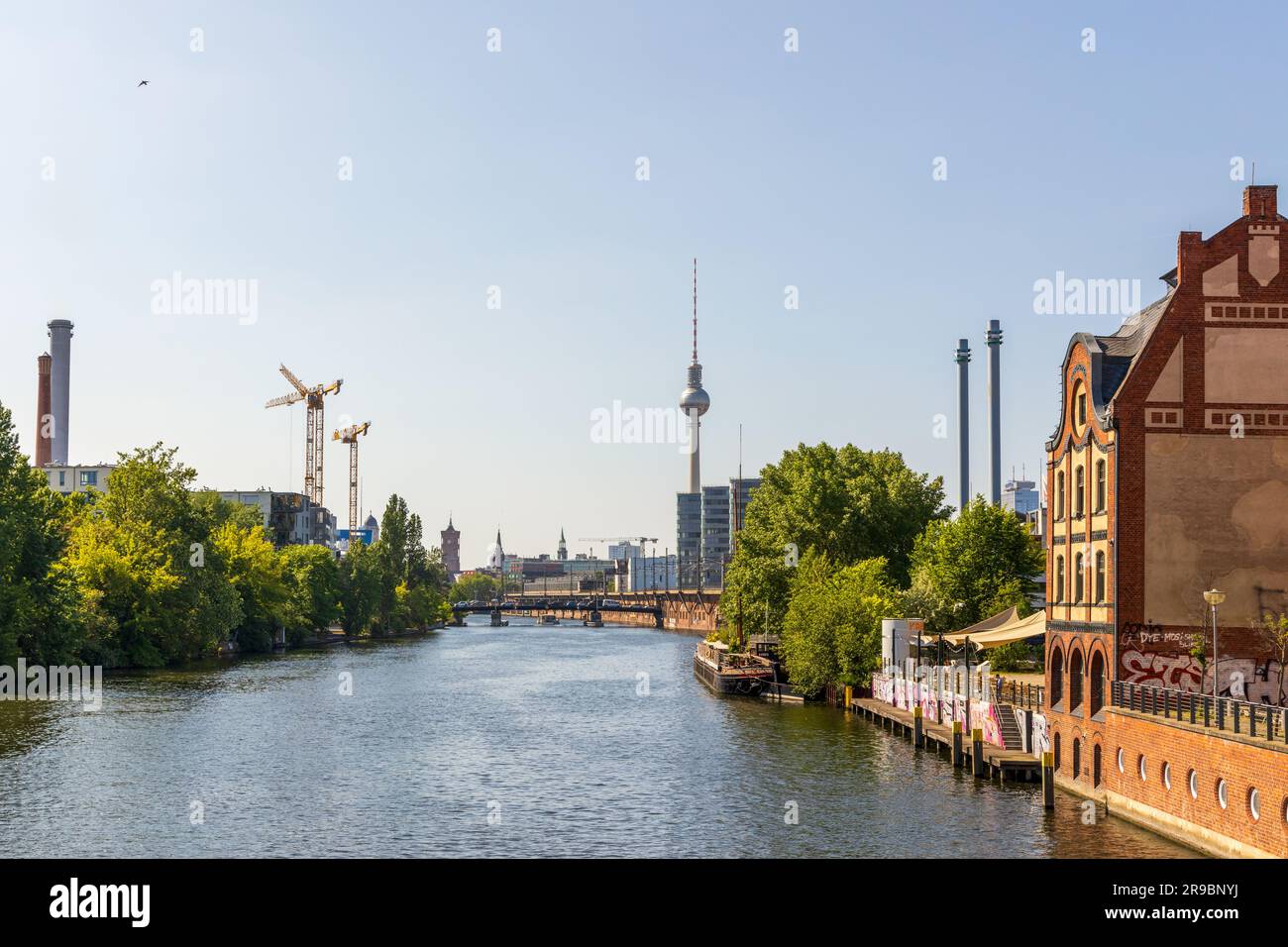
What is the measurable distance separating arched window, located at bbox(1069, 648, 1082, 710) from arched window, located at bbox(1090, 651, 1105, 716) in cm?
153

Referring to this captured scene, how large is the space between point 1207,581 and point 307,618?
132535mm

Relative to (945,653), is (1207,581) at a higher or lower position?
higher

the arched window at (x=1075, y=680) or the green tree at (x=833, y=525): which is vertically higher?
the green tree at (x=833, y=525)

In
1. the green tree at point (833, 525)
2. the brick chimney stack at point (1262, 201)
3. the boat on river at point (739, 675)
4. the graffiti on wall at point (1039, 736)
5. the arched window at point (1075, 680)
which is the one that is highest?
the brick chimney stack at point (1262, 201)

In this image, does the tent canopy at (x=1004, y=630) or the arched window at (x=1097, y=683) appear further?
the tent canopy at (x=1004, y=630)

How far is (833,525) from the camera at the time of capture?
355 ft

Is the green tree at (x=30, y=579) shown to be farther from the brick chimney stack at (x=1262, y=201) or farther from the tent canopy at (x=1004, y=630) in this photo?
the brick chimney stack at (x=1262, y=201)

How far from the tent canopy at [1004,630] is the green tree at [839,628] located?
31.6 feet

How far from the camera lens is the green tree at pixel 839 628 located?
8288 centimetres

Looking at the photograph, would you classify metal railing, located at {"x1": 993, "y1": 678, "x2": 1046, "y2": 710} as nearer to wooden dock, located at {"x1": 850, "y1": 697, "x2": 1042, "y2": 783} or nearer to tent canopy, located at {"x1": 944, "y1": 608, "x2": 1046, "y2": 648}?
wooden dock, located at {"x1": 850, "y1": 697, "x2": 1042, "y2": 783}

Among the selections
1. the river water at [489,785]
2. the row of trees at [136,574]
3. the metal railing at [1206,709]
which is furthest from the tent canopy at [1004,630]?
the row of trees at [136,574]

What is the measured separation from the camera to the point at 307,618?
534 ft
